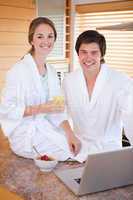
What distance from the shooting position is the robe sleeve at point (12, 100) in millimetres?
1952


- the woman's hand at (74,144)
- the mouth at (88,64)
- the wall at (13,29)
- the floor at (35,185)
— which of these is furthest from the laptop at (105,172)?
the wall at (13,29)

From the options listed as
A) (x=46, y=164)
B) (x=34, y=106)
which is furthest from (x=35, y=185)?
(x=34, y=106)

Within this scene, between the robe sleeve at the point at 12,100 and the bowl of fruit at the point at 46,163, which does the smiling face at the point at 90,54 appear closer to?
the robe sleeve at the point at 12,100

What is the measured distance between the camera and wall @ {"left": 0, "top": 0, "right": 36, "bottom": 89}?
3576 millimetres

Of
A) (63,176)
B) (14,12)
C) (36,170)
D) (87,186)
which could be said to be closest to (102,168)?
(87,186)

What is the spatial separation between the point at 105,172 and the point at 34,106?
1.97ft

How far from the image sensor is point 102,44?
2035mm

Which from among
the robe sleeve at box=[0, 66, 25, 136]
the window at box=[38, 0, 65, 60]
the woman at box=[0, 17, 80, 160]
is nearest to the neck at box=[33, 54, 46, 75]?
the woman at box=[0, 17, 80, 160]

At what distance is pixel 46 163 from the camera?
1761 mm

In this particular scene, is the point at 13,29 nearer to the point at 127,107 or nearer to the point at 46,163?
the point at 127,107

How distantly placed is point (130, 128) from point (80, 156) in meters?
0.33

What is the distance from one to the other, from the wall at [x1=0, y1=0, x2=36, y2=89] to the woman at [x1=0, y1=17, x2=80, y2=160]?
160 centimetres

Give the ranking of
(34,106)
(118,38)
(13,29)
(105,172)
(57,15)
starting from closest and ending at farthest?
(105,172), (34,106), (13,29), (118,38), (57,15)

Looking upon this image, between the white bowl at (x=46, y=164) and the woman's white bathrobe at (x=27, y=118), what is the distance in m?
0.19
